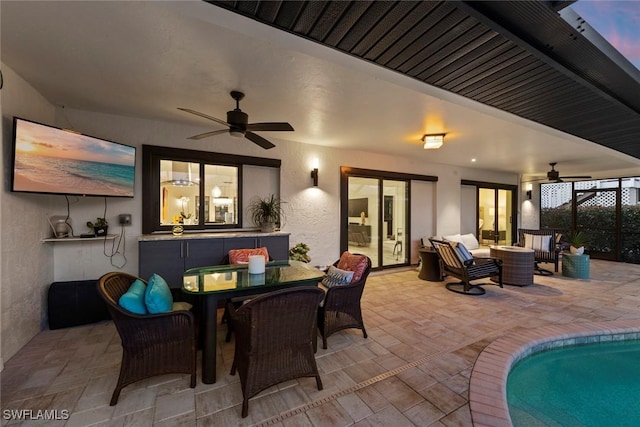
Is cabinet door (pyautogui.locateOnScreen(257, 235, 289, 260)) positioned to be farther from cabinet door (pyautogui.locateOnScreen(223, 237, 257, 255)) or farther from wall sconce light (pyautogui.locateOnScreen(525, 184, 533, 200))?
wall sconce light (pyautogui.locateOnScreen(525, 184, 533, 200))

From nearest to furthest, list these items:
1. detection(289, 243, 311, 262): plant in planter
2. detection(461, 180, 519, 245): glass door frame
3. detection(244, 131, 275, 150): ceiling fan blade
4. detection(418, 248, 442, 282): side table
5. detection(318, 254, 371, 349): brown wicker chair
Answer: detection(318, 254, 371, 349): brown wicker chair
detection(244, 131, 275, 150): ceiling fan blade
detection(289, 243, 311, 262): plant in planter
detection(418, 248, 442, 282): side table
detection(461, 180, 519, 245): glass door frame

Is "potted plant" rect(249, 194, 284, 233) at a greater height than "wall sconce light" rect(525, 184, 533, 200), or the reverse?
"wall sconce light" rect(525, 184, 533, 200)

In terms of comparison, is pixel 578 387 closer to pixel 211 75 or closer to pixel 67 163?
pixel 211 75

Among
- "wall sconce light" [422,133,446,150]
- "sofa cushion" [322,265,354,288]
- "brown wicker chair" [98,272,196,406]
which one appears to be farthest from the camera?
"wall sconce light" [422,133,446,150]

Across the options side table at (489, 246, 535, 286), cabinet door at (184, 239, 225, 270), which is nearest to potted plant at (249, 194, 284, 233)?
cabinet door at (184, 239, 225, 270)

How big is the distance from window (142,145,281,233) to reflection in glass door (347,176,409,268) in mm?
2066

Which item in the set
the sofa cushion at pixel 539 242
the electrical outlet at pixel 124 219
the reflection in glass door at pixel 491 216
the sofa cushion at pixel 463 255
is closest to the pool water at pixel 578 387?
the sofa cushion at pixel 463 255

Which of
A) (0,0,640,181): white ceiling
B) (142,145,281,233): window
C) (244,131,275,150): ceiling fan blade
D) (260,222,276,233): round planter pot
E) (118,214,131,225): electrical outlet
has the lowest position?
(260,222,276,233): round planter pot

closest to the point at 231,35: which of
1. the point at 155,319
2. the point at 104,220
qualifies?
the point at 155,319

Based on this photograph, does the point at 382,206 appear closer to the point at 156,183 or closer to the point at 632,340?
the point at 632,340

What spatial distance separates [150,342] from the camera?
6.53ft

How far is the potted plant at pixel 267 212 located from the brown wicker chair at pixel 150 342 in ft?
8.20

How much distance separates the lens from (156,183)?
156 inches

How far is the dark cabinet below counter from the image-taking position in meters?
3.49
